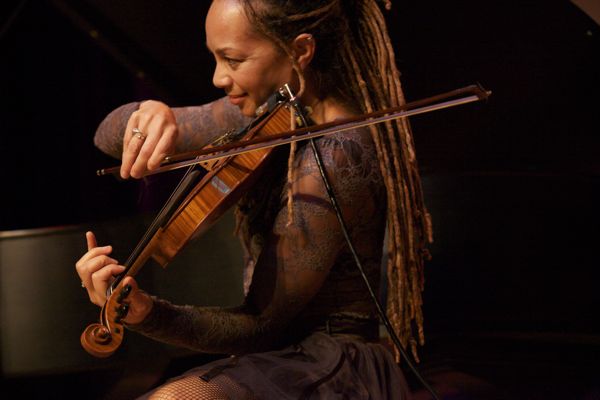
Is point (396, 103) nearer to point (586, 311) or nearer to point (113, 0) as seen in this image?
point (586, 311)

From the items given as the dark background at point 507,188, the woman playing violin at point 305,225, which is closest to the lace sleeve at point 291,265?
the woman playing violin at point 305,225

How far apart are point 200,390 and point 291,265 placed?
23 cm

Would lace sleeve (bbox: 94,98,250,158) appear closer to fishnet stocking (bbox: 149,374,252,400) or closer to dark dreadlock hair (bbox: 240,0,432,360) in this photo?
dark dreadlock hair (bbox: 240,0,432,360)

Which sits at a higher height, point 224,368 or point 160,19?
point 160,19

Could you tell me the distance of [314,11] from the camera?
133 centimetres

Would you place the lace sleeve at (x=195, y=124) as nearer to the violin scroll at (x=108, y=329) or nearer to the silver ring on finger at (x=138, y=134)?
the silver ring on finger at (x=138, y=134)

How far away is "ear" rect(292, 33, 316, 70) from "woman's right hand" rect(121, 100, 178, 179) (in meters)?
0.23

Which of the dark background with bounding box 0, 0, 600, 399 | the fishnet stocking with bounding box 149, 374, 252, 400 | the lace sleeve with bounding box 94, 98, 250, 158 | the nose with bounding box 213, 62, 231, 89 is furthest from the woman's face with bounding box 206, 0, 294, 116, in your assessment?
the dark background with bounding box 0, 0, 600, 399

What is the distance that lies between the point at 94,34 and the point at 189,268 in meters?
0.75

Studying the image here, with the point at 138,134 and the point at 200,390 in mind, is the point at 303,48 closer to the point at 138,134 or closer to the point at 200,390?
the point at 138,134

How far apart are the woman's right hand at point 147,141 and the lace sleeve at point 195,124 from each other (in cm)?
28

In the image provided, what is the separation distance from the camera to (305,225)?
1269 millimetres

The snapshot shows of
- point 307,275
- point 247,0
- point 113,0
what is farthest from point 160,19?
point 307,275

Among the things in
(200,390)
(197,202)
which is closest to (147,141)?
(197,202)
